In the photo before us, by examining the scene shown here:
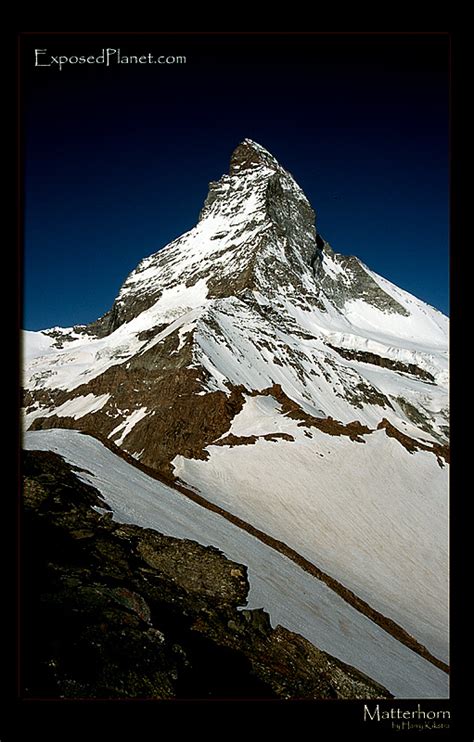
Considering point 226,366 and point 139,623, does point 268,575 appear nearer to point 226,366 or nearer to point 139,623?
point 139,623

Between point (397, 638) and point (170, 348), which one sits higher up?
point (170, 348)

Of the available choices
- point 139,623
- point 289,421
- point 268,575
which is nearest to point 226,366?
point 289,421

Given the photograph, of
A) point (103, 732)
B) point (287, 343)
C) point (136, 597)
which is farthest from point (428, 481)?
point (287, 343)

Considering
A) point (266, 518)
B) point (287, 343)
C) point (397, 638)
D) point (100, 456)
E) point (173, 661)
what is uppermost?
point (287, 343)

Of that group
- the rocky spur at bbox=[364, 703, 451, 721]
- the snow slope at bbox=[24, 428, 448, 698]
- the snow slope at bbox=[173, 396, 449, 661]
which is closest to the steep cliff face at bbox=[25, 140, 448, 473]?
the snow slope at bbox=[173, 396, 449, 661]

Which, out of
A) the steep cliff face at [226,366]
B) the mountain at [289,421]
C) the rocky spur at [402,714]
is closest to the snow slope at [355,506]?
the mountain at [289,421]

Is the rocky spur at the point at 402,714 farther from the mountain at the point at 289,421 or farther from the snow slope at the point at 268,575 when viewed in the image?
the mountain at the point at 289,421
